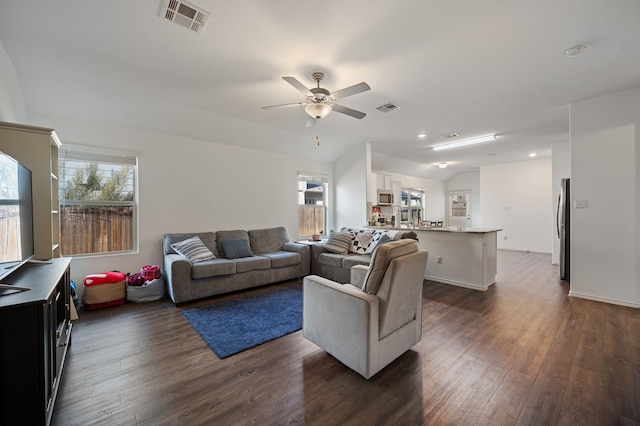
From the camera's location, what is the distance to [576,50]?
93.8 inches

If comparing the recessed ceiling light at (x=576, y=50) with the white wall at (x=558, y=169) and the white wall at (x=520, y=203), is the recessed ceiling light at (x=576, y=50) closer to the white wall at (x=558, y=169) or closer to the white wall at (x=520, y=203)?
the white wall at (x=558, y=169)

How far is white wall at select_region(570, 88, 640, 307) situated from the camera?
324cm

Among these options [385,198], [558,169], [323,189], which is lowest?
[385,198]

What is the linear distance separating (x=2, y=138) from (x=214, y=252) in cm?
263

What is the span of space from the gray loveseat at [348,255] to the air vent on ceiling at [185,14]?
3365 millimetres

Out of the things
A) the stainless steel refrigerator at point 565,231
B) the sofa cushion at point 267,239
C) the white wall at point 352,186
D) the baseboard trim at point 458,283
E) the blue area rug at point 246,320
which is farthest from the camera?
the white wall at point 352,186

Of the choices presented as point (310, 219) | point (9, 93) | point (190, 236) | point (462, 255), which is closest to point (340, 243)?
point (310, 219)

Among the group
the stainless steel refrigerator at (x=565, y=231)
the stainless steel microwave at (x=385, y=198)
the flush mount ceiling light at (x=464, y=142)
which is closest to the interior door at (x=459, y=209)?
the stainless steel microwave at (x=385, y=198)

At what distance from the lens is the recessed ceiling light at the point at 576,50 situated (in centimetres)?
233

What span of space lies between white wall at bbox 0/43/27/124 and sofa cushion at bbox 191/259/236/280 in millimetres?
2299

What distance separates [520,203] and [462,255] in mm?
5053

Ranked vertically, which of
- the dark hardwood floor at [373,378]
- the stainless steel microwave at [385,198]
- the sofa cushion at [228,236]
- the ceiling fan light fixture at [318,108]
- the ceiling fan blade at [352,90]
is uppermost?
the ceiling fan blade at [352,90]

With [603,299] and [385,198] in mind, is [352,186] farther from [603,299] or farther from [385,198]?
[603,299]

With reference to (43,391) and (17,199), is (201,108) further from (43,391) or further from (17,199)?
(43,391)
